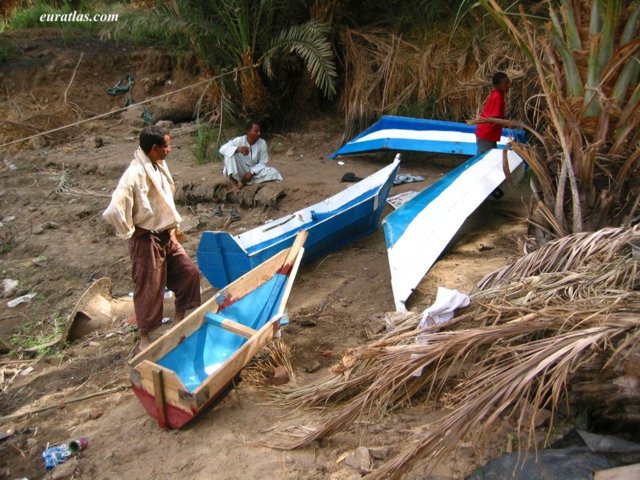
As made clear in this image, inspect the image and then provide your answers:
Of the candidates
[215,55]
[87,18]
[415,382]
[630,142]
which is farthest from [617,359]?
[87,18]

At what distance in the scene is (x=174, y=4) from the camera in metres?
9.52

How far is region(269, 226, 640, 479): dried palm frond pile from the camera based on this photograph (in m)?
2.36

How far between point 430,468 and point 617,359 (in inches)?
38.8

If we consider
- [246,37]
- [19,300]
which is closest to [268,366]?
[19,300]

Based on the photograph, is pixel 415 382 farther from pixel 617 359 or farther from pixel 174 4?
pixel 174 4

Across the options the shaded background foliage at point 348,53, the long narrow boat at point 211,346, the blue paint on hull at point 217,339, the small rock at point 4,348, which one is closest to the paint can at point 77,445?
the long narrow boat at point 211,346

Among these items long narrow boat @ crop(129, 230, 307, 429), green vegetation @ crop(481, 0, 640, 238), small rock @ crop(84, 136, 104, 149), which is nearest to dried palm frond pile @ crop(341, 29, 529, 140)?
green vegetation @ crop(481, 0, 640, 238)

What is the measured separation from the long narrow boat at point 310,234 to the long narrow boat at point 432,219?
0.59 metres

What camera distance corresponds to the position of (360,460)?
9.35 feet

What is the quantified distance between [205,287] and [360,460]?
11.2ft

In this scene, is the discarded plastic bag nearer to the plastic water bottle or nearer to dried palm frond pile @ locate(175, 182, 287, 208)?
dried palm frond pile @ locate(175, 182, 287, 208)

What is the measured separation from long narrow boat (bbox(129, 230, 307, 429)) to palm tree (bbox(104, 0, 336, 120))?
4.69 m

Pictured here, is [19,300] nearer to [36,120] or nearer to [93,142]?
[93,142]

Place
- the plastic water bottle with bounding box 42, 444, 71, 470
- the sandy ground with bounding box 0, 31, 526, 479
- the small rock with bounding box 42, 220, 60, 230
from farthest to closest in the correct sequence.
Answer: the small rock with bounding box 42, 220, 60, 230, the plastic water bottle with bounding box 42, 444, 71, 470, the sandy ground with bounding box 0, 31, 526, 479
